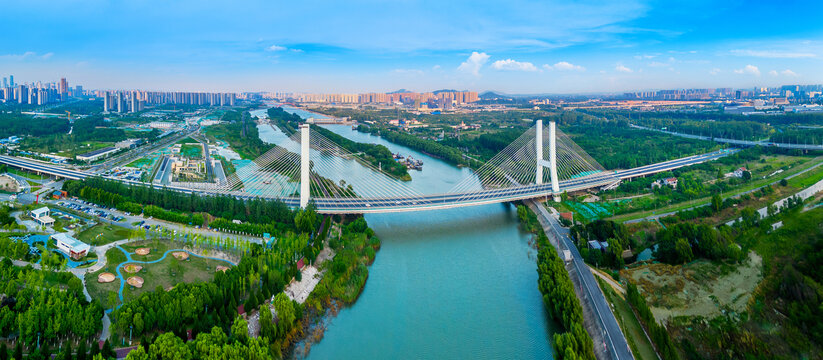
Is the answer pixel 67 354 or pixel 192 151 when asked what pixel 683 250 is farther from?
pixel 192 151

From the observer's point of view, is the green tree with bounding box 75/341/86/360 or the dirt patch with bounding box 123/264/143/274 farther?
the dirt patch with bounding box 123/264/143/274

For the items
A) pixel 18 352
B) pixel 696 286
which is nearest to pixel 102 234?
pixel 18 352

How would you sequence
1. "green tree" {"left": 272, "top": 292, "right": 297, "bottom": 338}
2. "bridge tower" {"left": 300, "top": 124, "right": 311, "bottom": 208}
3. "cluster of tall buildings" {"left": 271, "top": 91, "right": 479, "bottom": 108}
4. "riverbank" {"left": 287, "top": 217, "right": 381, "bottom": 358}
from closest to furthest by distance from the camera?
"green tree" {"left": 272, "top": 292, "right": 297, "bottom": 338}
"riverbank" {"left": 287, "top": 217, "right": 381, "bottom": 358}
"bridge tower" {"left": 300, "top": 124, "right": 311, "bottom": 208}
"cluster of tall buildings" {"left": 271, "top": 91, "right": 479, "bottom": 108}

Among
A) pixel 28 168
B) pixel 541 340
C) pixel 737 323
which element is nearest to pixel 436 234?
pixel 541 340

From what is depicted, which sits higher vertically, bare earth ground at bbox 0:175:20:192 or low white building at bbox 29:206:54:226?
bare earth ground at bbox 0:175:20:192

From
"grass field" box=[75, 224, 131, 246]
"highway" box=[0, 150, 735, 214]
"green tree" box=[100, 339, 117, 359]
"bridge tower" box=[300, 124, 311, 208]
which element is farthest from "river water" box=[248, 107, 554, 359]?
"grass field" box=[75, 224, 131, 246]

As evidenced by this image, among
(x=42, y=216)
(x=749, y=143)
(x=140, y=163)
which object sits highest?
(x=749, y=143)

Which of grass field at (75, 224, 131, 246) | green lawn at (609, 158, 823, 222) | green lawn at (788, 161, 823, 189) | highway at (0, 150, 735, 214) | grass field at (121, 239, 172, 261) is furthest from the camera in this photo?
green lawn at (788, 161, 823, 189)

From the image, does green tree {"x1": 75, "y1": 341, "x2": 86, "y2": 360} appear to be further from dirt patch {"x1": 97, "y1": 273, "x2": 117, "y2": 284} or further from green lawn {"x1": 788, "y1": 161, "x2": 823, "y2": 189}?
green lawn {"x1": 788, "y1": 161, "x2": 823, "y2": 189}
